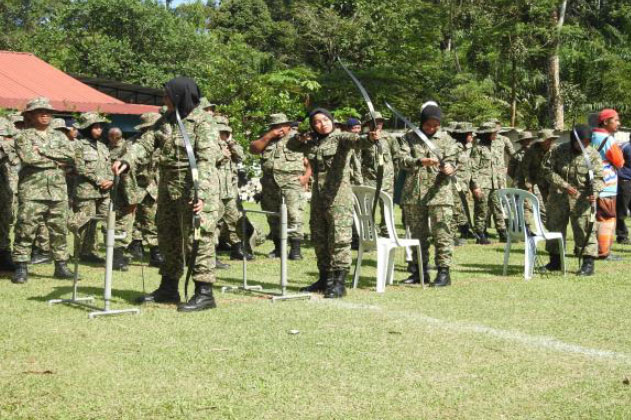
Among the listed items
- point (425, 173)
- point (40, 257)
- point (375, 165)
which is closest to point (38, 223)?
point (40, 257)

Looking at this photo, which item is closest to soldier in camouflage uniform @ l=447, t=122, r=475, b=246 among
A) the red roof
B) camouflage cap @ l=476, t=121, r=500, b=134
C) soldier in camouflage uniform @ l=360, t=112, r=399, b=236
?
camouflage cap @ l=476, t=121, r=500, b=134

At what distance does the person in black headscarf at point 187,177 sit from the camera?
830 centimetres

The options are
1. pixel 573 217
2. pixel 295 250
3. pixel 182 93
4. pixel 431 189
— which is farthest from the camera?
pixel 295 250

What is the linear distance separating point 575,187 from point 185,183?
5.51 m

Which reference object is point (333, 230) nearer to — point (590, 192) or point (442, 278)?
point (442, 278)

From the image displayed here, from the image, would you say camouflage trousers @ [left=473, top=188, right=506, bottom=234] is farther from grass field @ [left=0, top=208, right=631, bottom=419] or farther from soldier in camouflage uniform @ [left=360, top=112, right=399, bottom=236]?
grass field @ [left=0, top=208, right=631, bottom=419]

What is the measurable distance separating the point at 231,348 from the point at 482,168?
9862 mm

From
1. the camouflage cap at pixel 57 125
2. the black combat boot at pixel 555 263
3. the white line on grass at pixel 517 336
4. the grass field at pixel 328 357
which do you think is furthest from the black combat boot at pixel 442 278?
the camouflage cap at pixel 57 125

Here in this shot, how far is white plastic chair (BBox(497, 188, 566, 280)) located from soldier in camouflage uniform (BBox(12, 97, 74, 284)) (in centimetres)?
555

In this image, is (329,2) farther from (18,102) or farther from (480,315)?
(480,315)

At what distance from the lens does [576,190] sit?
1148 cm

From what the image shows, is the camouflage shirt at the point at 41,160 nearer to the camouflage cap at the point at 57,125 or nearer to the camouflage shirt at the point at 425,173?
the camouflage cap at the point at 57,125

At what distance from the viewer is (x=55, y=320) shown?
7.89 meters

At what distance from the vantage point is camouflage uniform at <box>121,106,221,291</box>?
830 centimetres
